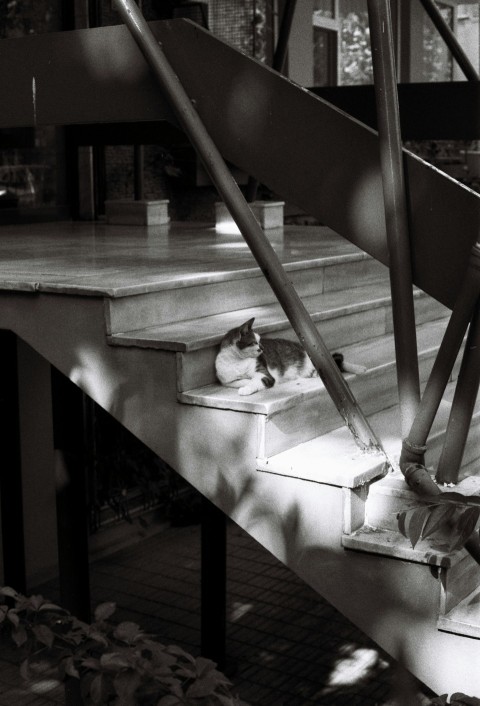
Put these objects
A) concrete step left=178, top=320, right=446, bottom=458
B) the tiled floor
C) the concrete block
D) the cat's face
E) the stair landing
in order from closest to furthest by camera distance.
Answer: concrete step left=178, top=320, right=446, bottom=458
the cat's face
the stair landing
the tiled floor
the concrete block

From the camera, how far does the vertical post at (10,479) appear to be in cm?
658

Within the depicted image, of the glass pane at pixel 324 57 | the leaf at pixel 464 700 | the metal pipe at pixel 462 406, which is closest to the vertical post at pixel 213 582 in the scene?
the metal pipe at pixel 462 406

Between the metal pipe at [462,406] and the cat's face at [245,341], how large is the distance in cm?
90

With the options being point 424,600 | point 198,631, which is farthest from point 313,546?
point 198,631

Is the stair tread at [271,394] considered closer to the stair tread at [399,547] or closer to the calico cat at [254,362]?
the calico cat at [254,362]

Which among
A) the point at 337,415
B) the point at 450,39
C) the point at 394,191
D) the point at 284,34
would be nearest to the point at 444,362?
the point at 394,191

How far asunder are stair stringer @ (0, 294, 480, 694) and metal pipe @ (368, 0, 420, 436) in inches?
20.7

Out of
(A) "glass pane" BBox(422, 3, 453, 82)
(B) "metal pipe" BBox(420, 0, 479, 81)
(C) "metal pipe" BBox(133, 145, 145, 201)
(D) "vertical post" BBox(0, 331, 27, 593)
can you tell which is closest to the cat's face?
(B) "metal pipe" BBox(420, 0, 479, 81)

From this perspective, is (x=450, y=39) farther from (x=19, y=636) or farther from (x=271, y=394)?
(x=19, y=636)

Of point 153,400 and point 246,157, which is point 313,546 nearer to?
point 153,400

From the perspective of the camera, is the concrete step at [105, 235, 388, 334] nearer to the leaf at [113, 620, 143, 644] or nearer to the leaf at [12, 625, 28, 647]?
the leaf at [12, 625, 28, 647]

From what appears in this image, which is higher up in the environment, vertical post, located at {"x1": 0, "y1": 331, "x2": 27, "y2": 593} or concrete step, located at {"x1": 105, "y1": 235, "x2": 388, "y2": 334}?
concrete step, located at {"x1": 105, "y1": 235, "x2": 388, "y2": 334}

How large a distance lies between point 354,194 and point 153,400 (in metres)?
1.12

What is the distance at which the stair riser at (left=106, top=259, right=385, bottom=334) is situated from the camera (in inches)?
151
